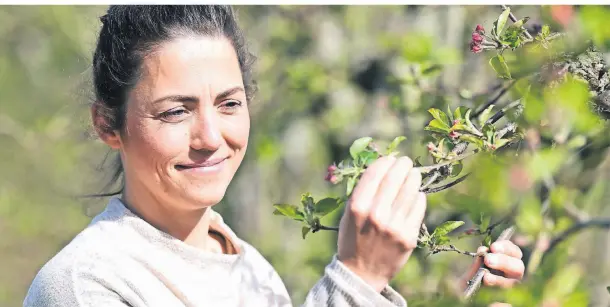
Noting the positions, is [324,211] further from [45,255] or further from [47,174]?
[45,255]

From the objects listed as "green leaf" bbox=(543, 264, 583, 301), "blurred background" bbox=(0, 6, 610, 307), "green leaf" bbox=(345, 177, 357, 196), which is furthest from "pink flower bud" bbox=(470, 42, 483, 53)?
"blurred background" bbox=(0, 6, 610, 307)

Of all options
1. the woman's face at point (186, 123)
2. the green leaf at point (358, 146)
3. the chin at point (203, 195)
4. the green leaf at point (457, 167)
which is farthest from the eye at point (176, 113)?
the green leaf at point (457, 167)

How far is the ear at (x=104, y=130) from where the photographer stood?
1.53m

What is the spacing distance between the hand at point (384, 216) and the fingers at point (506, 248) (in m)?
0.18

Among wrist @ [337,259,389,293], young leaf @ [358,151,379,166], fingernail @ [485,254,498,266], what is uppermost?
young leaf @ [358,151,379,166]

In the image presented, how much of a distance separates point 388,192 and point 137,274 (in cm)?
52

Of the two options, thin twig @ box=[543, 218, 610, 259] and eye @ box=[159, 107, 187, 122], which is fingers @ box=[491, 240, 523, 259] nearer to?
thin twig @ box=[543, 218, 610, 259]

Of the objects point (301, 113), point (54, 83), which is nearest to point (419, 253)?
point (301, 113)

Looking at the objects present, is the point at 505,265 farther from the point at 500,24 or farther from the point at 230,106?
the point at 230,106

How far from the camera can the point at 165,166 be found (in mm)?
1405

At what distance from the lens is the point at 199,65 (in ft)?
4.67

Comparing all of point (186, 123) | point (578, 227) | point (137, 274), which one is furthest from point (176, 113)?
point (578, 227)

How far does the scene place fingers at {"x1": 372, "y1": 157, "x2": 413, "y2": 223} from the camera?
1.04 m

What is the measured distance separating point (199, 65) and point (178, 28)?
94mm
